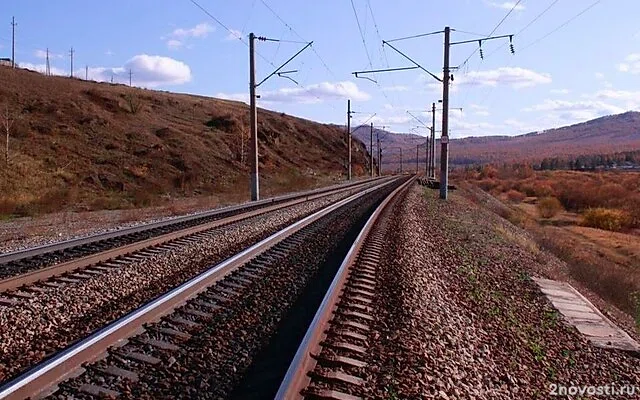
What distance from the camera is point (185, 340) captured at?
6.61 m

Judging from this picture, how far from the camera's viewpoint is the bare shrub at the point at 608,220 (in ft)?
152

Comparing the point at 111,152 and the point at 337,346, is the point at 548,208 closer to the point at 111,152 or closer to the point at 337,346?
the point at 111,152

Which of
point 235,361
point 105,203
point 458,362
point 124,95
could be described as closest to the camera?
point 235,361

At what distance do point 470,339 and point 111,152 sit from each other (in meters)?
46.6

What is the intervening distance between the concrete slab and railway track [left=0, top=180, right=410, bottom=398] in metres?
4.33

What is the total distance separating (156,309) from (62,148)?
4236cm

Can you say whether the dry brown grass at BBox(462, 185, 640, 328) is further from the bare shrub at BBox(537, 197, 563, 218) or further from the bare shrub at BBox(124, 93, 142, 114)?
the bare shrub at BBox(124, 93, 142, 114)

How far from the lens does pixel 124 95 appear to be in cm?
7181

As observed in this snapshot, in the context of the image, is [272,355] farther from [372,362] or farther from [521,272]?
[521,272]

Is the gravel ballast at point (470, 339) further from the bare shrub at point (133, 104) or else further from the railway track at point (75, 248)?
the bare shrub at point (133, 104)

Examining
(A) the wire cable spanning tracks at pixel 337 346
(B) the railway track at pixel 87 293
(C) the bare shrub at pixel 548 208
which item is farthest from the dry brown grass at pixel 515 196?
(A) the wire cable spanning tracks at pixel 337 346

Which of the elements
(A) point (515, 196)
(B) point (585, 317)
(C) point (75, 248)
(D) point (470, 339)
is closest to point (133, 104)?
(A) point (515, 196)

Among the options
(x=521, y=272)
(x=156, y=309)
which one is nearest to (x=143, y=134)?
(x=521, y=272)

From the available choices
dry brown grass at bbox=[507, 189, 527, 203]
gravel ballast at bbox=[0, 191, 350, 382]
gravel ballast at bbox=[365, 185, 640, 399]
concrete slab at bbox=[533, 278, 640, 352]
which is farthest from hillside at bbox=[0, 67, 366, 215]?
dry brown grass at bbox=[507, 189, 527, 203]
